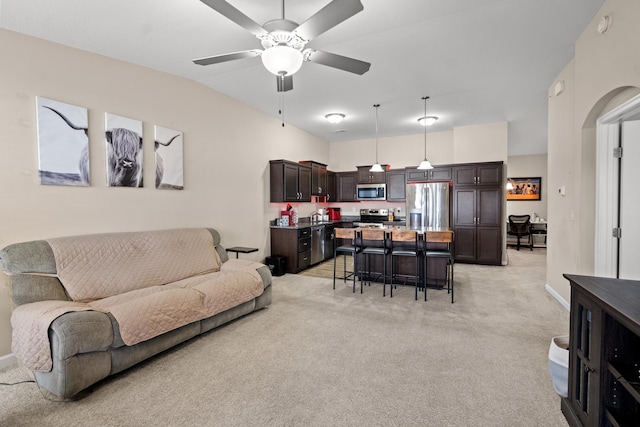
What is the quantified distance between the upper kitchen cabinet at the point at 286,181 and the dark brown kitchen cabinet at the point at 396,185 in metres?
2.22

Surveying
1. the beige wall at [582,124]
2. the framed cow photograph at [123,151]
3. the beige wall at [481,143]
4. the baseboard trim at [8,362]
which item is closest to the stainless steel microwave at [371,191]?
the beige wall at [481,143]

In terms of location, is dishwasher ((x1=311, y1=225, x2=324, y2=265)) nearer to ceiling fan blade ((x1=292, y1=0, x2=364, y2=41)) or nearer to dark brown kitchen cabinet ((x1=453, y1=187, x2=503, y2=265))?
dark brown kitchen cabinet ((x1=453, y1=187, x2=503, y2=265))

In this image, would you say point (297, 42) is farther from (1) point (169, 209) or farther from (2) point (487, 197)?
(2) point (487, 197)

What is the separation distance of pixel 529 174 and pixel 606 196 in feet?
25.3

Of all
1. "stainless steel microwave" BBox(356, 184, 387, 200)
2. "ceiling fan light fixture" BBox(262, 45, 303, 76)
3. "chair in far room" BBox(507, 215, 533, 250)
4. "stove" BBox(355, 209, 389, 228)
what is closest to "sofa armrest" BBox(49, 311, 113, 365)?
"ceiling fan light fixture" BBox(262, 45, 303, 76)

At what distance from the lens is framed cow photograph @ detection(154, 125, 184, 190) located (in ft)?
12.1

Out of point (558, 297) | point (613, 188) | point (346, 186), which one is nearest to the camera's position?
point (613, 188)

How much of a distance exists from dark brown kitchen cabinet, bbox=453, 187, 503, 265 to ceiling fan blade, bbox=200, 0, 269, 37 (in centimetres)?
546

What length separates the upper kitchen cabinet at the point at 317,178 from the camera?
6629 mm

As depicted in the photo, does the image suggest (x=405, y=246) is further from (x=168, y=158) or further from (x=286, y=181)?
(x=168, y=158)

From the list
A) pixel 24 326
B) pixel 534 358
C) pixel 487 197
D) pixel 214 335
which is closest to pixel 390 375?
pixel 534 358

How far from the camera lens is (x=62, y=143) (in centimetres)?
283

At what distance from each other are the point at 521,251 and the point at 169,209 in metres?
8.66

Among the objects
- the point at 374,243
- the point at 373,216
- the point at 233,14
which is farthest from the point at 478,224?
the point at 233,14
